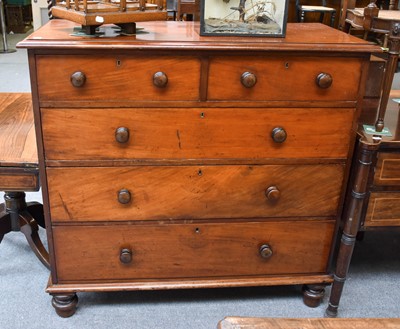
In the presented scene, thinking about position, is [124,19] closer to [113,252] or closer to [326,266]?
[113,252]

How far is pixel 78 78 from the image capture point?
4.91 feet

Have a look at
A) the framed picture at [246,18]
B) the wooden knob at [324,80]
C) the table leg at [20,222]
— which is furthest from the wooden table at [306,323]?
the table leg at [20,222]

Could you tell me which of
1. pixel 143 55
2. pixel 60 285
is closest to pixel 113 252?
pixel 60 285

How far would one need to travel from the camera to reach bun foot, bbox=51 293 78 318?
1.86 m

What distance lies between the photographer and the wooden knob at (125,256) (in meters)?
1.77

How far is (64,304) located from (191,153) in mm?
779

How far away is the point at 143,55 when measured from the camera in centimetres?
152

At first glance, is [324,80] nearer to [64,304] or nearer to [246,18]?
[246,18]

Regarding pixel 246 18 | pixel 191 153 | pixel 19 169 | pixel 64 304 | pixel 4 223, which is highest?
pixel 246 18

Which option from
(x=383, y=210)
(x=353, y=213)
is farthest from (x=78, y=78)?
(x=383, y=210)

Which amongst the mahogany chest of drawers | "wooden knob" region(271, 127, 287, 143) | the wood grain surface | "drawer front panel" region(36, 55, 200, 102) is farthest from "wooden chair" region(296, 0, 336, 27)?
"drawer front panel" region(36, 55, 200, 102)

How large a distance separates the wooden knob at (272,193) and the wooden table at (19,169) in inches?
32.3

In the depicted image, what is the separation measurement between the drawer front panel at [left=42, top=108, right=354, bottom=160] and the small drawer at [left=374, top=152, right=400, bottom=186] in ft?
0.45

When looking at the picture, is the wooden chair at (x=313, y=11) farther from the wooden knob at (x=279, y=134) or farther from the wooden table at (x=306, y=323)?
the wooden table at (x=306, y=323)
